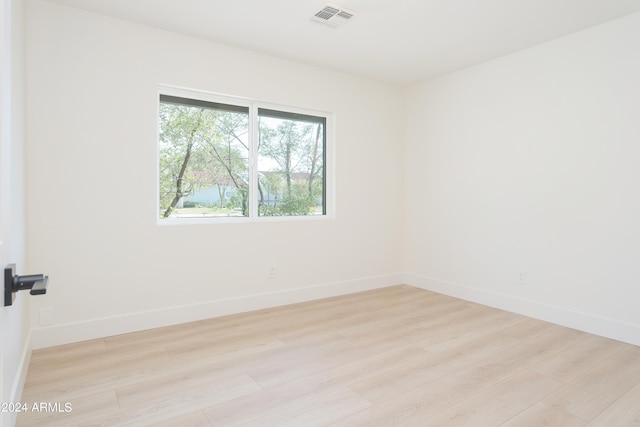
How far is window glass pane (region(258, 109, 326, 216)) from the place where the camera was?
3953mm

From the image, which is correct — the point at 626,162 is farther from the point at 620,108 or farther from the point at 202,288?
the point at 202,288

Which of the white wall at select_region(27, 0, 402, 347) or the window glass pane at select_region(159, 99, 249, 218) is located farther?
the window glass pane at select_region(159, 99, 249, 218)

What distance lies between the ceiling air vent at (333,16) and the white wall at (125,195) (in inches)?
36.8

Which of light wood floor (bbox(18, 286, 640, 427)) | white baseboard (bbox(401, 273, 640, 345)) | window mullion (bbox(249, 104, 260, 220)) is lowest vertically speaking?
light wood floor (bbox(18, 286, 640, 427))

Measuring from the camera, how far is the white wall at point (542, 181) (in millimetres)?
3000

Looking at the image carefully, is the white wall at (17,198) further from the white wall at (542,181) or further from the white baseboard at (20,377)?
the white wall at (542,181)

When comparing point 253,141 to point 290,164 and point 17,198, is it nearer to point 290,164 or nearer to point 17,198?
point 290,164

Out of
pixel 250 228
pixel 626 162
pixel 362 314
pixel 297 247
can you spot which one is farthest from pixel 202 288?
pixel 626 162

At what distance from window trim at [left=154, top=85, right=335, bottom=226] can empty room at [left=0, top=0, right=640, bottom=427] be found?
0.08ft

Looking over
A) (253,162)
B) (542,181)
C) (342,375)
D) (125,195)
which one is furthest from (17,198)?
(542,181)

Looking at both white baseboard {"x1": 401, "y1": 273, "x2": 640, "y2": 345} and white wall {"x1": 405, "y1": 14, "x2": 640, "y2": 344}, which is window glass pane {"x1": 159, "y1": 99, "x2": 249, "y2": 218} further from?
white baseboard {"x1": 401, "y1": 273, "x2": 640, "y2": 345}

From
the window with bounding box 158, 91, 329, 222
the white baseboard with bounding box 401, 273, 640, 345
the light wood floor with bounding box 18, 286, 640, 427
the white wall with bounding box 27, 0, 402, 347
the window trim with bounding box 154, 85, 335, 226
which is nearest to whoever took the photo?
the light wood floor with bounding box 18, 286, 640, 427

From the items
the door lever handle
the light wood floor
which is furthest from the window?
the door lever handle

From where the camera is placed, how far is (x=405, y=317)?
140 inches
